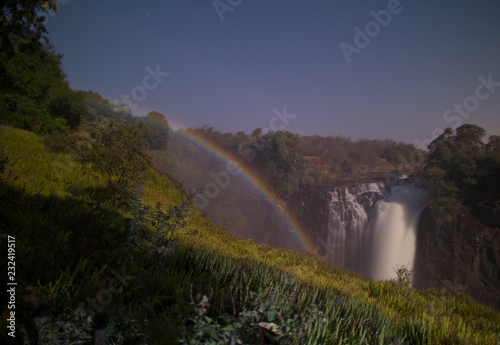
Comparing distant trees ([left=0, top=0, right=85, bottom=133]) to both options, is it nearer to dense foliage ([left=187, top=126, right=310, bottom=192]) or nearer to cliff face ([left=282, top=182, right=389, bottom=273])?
cliff face ([left=282, top=182, right=389, bottom=273])

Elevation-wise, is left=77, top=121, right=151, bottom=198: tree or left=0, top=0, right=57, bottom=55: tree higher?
left=0, top=0, right=57, bottom=55: tree

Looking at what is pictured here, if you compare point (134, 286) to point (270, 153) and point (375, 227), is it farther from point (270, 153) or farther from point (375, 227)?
point (270, 153)

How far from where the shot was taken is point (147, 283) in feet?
7.09

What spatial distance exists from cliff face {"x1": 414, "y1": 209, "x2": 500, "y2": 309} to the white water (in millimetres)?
1145

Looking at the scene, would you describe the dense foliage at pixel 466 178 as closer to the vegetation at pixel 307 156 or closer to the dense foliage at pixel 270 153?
the vegetation at pixel 307 156

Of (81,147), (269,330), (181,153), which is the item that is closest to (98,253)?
(269,330)

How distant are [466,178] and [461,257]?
10.6m

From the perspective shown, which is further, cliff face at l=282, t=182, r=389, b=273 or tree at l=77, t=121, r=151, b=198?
cliff face at l=282, t=182, r=389, b=273

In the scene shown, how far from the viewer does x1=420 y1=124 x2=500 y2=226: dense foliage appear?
3117 cm

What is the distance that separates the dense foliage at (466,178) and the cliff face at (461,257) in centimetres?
169

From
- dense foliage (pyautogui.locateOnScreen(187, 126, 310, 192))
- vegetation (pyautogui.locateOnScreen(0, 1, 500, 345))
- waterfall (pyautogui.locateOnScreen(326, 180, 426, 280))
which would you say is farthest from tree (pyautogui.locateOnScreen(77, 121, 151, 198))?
dense foliage (pyautogui.locateOnScreen(187, 126, 310, 192))

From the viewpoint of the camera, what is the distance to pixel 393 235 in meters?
35.6

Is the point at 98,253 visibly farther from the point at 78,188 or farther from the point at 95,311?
the point at 78,188

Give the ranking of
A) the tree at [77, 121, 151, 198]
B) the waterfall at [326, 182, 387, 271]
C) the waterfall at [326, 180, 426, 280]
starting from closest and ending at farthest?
the tree at [77, 121, 151, 198]
the waterfall at [326, 180, 426, 280]
the waterfall at [326, 182, 387, 271]
